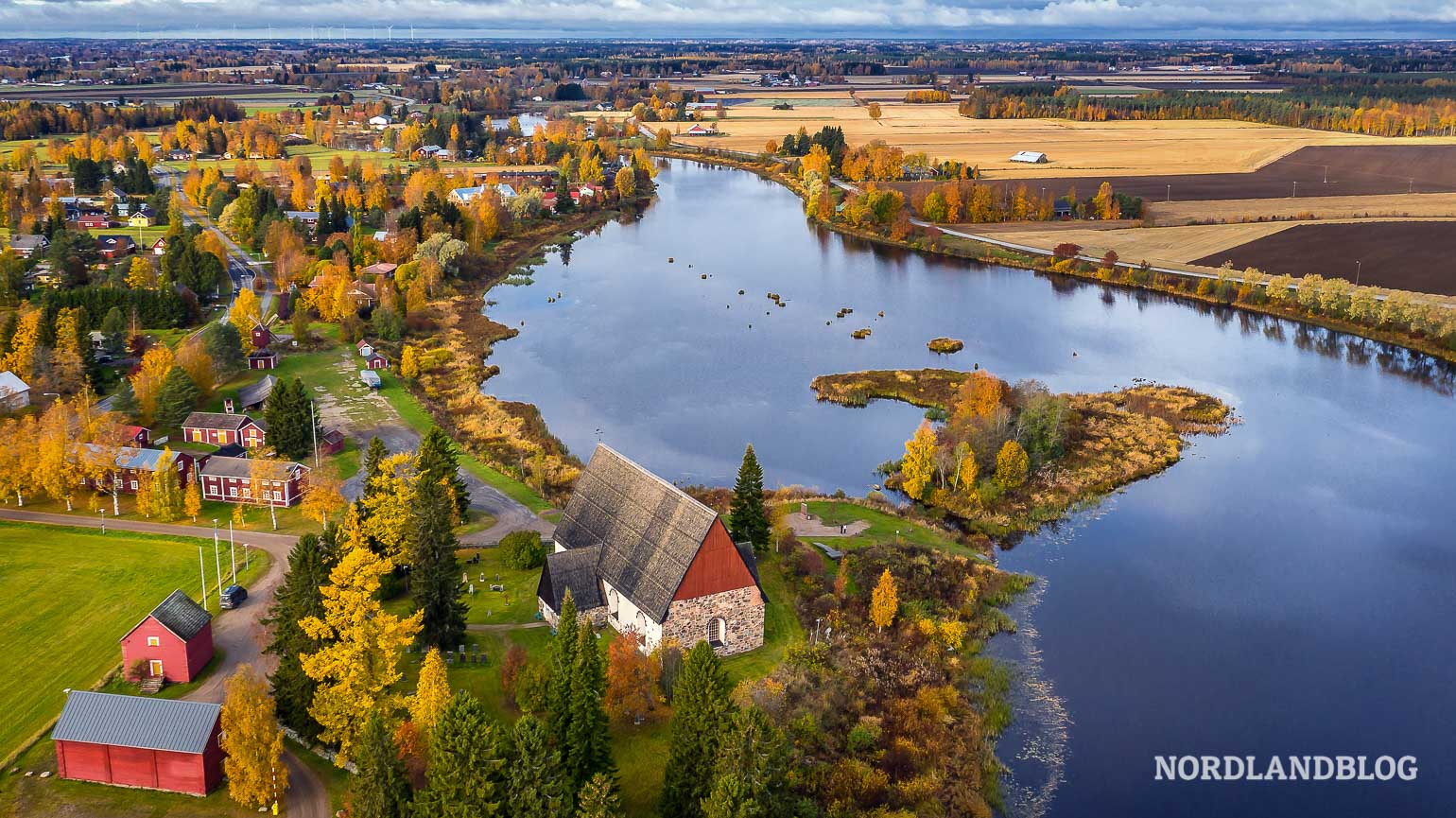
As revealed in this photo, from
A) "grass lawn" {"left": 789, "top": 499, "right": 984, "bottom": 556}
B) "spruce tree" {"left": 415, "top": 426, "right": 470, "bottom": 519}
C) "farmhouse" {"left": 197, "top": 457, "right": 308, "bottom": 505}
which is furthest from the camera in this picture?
"farmhouse" {"left": 197, "top": 457, "right": 308, "bottom": 505}

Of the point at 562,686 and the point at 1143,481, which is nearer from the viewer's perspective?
the point at 562,686

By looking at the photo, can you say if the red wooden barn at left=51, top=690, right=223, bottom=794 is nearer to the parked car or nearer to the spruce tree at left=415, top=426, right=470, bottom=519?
the parked car

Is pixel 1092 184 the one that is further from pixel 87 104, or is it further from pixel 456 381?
pixel 87 104

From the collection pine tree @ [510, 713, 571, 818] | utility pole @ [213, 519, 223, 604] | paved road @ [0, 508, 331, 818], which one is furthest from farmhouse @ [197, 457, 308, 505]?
pine tree @ [510, 713, 571, 818]

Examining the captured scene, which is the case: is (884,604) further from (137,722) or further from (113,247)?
(113,247)

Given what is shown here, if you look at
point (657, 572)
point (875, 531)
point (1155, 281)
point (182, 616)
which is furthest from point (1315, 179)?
point (182, 616)

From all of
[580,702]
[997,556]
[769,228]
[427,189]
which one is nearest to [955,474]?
[997,556]
